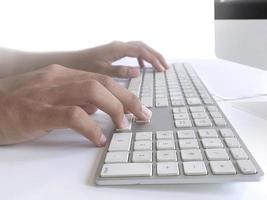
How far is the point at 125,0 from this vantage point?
1.55 metres

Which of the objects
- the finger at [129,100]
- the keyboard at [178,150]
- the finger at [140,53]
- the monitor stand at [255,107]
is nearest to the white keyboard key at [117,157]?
the keyboard at [178,150]

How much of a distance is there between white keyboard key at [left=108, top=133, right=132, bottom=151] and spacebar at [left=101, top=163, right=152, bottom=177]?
39mm

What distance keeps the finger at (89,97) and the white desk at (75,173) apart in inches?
1.2

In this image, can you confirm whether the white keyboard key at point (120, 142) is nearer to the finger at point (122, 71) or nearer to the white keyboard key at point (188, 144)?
the white keyboard key at point (188, 144)

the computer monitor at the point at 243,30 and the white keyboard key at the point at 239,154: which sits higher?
the computer monitor at the point at 243,30

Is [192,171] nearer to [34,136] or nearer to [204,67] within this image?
[34,136]

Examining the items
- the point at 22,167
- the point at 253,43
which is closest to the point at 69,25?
the point at 253,43

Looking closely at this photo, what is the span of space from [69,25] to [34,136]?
1202 mm

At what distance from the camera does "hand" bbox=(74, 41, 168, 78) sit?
80cm

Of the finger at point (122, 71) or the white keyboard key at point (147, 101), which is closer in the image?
the white keyboard key at point (147, 101)

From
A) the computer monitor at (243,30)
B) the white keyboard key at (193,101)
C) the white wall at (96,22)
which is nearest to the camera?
the white keyboard key at (193,101)

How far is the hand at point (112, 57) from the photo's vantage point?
0.80 meters

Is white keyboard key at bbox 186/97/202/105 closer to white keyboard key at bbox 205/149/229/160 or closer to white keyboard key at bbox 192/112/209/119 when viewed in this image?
white keyboard key at bbox 192/112/209/119

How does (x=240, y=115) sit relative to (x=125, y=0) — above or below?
below
